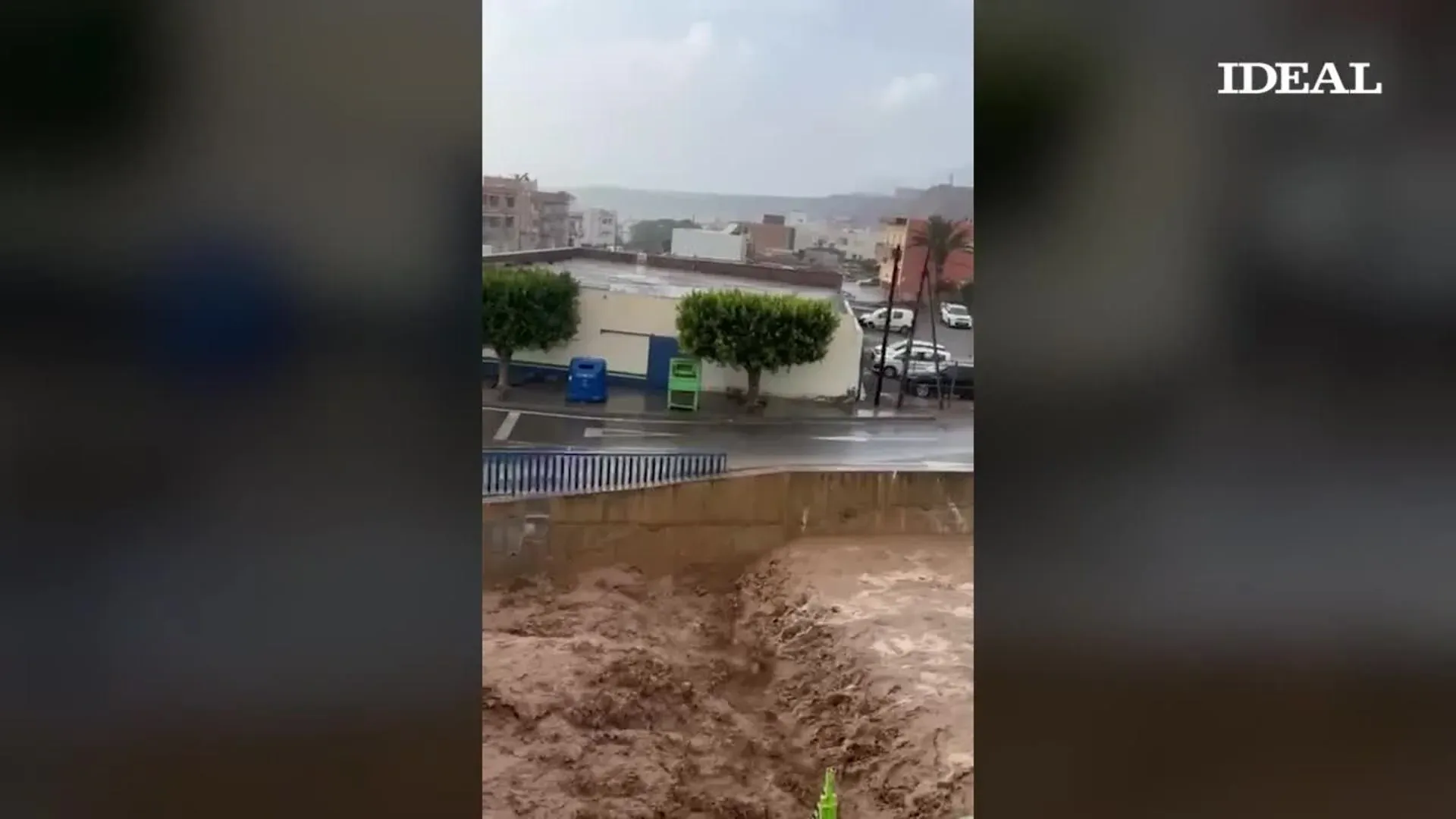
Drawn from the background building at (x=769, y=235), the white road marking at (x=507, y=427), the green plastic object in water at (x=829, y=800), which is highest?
the background building at (x=769, y=235)

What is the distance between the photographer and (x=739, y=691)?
8.04ft

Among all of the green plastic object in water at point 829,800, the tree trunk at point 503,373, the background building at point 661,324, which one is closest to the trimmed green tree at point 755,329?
the background building at point 661,324

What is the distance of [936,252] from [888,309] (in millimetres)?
178

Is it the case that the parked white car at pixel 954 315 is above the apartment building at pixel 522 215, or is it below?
below

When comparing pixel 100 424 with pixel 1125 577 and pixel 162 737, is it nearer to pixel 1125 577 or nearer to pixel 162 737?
pixel 162 737

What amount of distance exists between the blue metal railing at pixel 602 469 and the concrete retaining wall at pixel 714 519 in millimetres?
24

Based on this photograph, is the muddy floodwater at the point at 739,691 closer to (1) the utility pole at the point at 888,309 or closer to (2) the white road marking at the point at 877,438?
(2) the white road marking at the point at 877,438

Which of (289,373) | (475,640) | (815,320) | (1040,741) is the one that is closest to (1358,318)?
(1040,741)

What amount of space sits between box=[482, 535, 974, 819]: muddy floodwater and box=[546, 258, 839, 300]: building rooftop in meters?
0.61

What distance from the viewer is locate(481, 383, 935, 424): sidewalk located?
6.05 ft

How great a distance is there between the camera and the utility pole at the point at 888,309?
1.96 metres

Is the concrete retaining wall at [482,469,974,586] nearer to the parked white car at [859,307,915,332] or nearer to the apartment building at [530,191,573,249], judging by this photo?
the parked white car at [859,307,915,332]

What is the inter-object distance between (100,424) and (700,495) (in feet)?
3.79

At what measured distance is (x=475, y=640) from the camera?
141 centimetres
